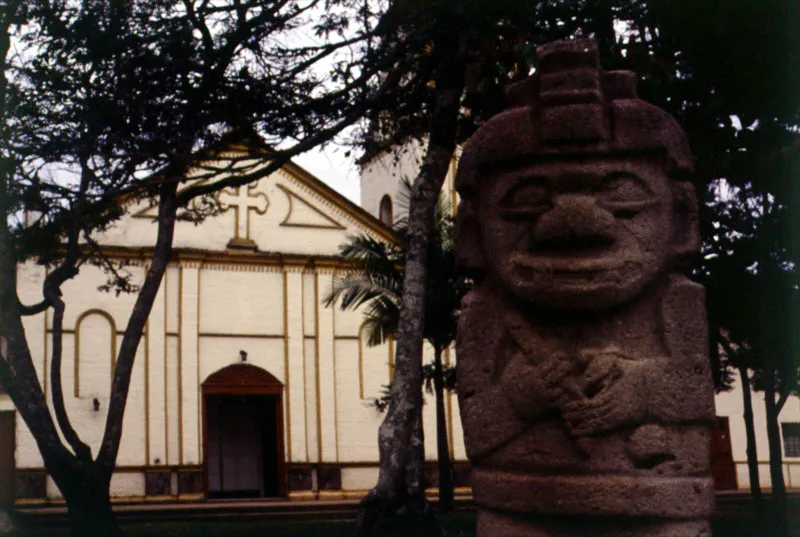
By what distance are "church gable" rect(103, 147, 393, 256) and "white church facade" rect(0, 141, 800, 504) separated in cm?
3

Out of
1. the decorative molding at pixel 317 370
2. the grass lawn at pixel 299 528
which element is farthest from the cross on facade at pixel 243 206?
the grass lawn at pixel 299 528

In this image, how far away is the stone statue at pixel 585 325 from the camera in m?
5.20

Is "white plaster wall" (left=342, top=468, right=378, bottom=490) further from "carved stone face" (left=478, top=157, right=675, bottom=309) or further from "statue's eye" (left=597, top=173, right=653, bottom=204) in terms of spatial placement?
"statue's eye" (left=597, top=173, right=653, bottom=204)

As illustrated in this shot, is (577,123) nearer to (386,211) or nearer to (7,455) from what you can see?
(7,455)

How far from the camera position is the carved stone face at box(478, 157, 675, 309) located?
17.5ft

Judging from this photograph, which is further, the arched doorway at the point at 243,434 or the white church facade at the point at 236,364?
the arched doorway at the point at 243,434

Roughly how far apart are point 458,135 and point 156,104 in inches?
127

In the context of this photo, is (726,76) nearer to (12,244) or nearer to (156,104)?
(156,104)

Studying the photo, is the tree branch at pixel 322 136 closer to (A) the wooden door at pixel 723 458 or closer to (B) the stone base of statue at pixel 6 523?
(B) the stone base of statue at pixel 6 523

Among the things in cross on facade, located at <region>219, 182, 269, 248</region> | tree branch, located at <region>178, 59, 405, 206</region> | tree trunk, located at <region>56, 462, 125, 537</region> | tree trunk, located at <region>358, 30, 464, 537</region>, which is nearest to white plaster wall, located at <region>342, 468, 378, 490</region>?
cross on facade, located at <region>219, 182, 269, 248</region>

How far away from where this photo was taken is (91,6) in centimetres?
970

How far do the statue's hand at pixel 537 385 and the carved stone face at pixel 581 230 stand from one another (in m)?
0.31

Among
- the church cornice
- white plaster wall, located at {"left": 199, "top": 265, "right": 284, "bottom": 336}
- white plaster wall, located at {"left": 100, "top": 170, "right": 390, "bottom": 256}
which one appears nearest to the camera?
the church cornice

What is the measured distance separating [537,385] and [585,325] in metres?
0.41
